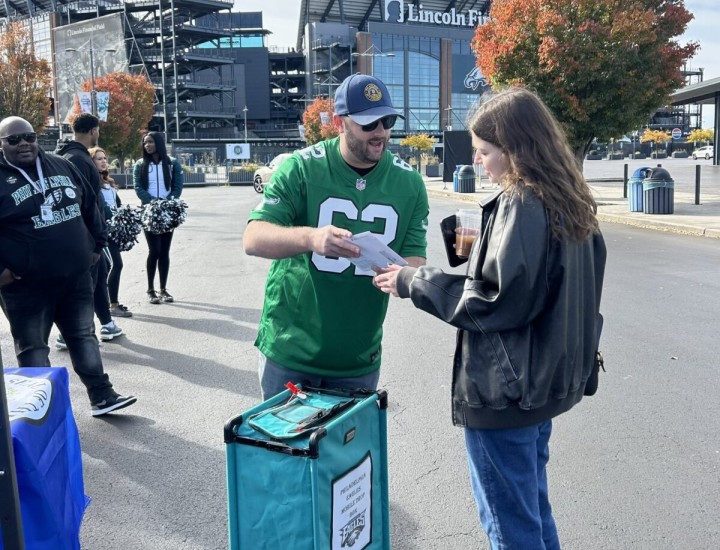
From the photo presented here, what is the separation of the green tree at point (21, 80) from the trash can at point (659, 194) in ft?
77.8

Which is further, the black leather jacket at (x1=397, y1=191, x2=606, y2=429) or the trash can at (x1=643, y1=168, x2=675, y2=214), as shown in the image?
the trash can at (x1=643, y1=168, x2=675, y2=214)

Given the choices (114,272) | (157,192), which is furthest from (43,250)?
(157,192)

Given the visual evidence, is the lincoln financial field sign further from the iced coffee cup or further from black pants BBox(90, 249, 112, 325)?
the iced coffee cup

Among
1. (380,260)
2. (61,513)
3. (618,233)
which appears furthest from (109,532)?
(618,233)

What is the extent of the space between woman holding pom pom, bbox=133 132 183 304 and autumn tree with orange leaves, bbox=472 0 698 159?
38.0 ft

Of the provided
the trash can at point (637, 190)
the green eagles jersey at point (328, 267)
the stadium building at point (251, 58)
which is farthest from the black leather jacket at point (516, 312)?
the stadium building at point (251, 58)

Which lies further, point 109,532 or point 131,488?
point 131,488

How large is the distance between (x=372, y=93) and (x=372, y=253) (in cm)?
72

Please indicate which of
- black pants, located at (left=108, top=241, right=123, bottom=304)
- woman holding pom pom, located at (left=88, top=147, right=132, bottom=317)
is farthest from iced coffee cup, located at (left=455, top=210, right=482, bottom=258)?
black pants, located at (left=108, top=241, right=123, bottom=304)

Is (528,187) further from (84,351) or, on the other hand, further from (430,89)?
(430,89)

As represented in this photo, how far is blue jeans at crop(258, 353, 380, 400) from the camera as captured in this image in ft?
10.00

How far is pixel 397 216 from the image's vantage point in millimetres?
3047

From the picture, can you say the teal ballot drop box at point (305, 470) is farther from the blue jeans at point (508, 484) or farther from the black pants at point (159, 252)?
the black pants at point (159, 252)

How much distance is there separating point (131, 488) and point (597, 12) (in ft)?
58.5
